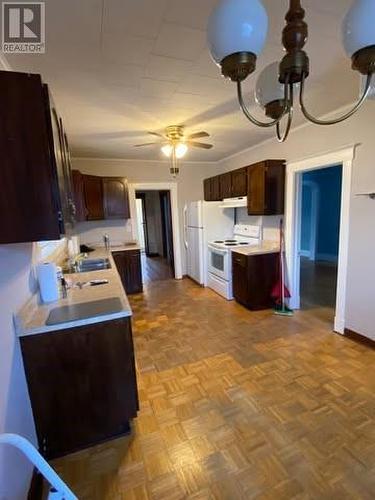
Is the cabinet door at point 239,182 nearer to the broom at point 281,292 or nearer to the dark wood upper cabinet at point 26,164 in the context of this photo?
the broom at point 281,292

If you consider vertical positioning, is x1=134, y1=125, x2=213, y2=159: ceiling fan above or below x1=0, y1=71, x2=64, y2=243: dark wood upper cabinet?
above

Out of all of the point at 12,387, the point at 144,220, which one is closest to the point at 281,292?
the point at 12,387

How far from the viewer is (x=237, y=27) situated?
739mm

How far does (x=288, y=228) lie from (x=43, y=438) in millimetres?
3437

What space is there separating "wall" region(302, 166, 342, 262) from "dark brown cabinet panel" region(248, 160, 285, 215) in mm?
3559

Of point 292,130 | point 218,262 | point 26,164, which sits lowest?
point 218,262

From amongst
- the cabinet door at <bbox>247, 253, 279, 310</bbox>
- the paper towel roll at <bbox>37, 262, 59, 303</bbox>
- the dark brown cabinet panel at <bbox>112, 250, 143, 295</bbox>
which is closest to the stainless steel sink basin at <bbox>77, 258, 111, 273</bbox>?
the dark brown cabinet panel at <bbox>112, 250, 143, 295</bbox>

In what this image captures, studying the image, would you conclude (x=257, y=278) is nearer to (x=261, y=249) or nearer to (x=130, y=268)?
(x=261, y=249)

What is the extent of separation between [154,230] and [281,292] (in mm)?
5818

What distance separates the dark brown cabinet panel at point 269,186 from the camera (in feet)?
11.6

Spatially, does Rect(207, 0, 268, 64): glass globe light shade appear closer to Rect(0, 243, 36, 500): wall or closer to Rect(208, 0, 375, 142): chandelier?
Rect(208, 0, 375, 142): chandelier

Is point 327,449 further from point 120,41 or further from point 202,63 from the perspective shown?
point 120,41

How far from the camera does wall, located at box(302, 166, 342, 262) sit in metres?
6.63

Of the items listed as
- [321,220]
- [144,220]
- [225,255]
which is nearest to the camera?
[225,255]
